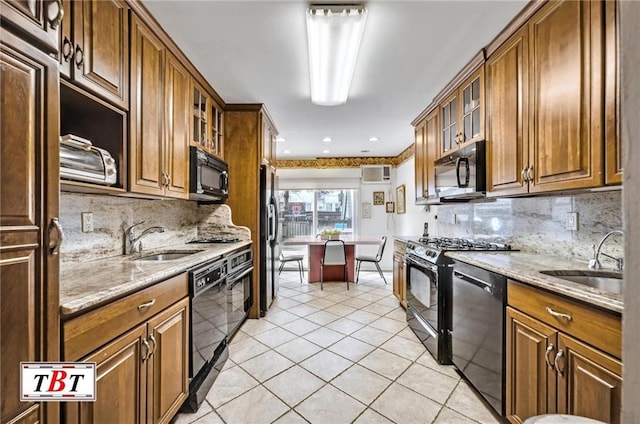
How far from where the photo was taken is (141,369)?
1.25 m

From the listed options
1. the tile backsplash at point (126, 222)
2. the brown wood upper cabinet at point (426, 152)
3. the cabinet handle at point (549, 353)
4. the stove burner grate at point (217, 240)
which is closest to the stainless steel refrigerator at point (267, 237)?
the tile backsplash at point (126, 222)

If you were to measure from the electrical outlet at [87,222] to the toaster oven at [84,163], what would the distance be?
1.27 feet

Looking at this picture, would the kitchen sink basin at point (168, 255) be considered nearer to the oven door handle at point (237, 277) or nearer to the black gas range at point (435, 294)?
the oven door handle at point (237, 277)

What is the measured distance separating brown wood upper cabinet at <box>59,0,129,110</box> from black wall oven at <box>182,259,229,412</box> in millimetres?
1112

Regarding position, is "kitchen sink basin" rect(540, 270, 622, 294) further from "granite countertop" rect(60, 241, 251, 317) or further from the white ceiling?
"granite countertop" rect(60, 241, 251, 317)

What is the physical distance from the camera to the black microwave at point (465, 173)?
2207 millimetres

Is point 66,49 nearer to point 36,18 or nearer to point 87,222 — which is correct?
point 36,18

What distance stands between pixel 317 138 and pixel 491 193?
2.90 metres

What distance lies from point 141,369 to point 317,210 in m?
4.97

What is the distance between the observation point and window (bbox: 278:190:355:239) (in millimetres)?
6078

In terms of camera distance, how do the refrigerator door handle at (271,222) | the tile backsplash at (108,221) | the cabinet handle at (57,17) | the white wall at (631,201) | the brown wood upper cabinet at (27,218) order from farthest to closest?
the refrigerator door handle at (271,222) → the tile backsplash at (108,221) → the cabinet handle at (57,17) → the brown wood upper cabinet at (27,218) → the white wall at (631,201)

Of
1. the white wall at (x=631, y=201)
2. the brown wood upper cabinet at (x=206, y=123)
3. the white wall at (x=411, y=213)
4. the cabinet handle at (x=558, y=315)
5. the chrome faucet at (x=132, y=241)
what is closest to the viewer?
the white wall at (x=631, y=201)

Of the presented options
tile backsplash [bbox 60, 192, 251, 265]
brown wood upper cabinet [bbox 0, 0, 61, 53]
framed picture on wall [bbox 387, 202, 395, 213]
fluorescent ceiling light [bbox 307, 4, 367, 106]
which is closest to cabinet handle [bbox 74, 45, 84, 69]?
A: brown wood upper cabinet [bbox 0, 0, 61, 53]

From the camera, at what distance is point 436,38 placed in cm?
192
